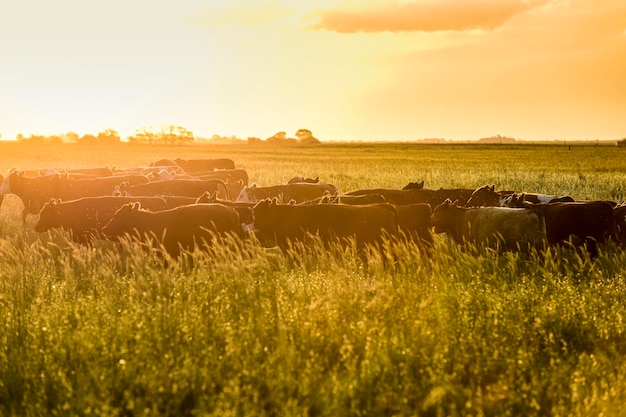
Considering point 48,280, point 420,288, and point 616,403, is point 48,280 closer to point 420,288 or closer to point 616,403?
A: point 420,288

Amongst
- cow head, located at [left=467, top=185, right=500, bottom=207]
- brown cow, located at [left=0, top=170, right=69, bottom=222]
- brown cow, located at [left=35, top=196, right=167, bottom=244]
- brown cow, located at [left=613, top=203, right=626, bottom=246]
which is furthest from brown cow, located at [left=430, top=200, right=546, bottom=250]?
brown cow, located at [left=0, top=170, right=69, bottom=222]

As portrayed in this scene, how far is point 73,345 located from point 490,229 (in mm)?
7477

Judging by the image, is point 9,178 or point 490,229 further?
point 9,178

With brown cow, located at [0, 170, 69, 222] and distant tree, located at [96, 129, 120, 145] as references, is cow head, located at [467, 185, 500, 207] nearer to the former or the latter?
brown cow, located at [0, 170, 69, 222]

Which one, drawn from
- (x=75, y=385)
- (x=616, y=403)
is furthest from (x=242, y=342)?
(x=616, y=403)

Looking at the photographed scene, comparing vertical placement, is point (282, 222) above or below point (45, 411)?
above

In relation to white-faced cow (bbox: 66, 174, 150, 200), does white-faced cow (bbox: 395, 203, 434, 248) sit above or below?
below

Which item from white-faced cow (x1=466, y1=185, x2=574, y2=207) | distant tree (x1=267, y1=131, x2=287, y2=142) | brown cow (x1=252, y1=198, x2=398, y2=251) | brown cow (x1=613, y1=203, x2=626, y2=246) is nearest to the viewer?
brown cow (x1=252, y1=198, x2=398, y2=251)

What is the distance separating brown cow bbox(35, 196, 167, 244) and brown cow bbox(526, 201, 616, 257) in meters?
7.79

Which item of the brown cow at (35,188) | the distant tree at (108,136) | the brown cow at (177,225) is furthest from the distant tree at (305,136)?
the brown cow at (177,225)

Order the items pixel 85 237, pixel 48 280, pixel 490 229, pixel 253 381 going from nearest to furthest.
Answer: pixel 253 381 < pixel 48 280 < pixel 490 229 < pixel 85 237

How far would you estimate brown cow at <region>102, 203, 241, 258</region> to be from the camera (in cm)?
1007

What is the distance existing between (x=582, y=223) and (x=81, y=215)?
9971 millimetres

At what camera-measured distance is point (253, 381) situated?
447 cm
